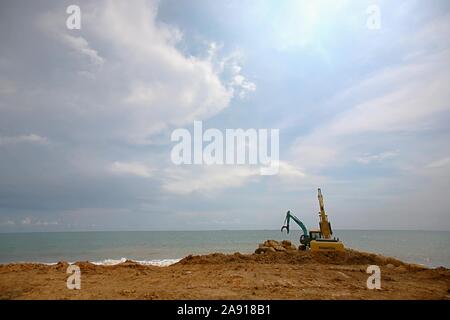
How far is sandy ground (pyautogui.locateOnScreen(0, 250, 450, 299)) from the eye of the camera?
10250mm

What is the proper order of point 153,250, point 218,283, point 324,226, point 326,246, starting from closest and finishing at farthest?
1. point 218,283
2. point 326,246
3. point 324,226
4. point 153,250

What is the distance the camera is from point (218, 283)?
11.9 m

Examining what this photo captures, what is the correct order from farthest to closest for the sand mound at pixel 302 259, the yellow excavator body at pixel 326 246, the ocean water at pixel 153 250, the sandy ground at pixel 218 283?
the ocean water at pixel 153 250
the yellow excavator body at pixel 326 246
the sand mound at pixel 302 259
the sandy ground at pixel 218 283

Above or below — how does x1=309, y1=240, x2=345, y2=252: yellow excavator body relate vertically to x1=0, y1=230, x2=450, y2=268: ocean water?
above

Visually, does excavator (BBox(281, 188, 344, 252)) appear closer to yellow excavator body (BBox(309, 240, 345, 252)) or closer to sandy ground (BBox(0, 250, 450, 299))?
yellow excavator body (BBox(309, 240, 345, 252))

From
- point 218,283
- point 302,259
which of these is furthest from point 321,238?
point 218,283

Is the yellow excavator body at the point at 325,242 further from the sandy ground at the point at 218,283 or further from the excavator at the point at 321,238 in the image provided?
the sandy ground at the point at 218,283

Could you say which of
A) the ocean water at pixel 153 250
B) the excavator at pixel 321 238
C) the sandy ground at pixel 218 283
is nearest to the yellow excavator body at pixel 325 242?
the excavator at pixel 321 238

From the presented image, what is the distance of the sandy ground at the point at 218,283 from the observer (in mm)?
10250

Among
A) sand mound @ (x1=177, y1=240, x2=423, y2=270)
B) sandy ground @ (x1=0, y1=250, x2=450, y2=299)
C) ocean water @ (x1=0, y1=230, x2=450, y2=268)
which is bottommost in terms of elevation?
ocean water @ (x1=0, y1=230, x2=450, y2=268)

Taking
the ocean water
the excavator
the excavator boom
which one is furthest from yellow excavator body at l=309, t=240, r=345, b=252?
the ocean water

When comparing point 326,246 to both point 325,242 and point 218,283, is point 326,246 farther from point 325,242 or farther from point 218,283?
point 218,283
